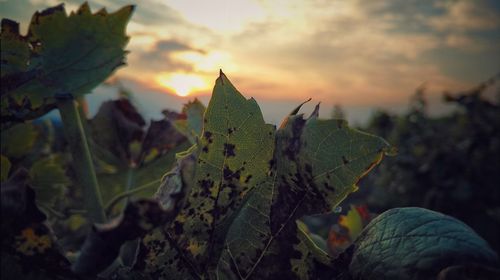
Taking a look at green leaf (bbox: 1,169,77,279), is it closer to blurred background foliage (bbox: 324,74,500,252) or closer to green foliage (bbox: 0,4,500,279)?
green foliage (bbox: 0,4,500,279)

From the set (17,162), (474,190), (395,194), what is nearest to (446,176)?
(474,190)

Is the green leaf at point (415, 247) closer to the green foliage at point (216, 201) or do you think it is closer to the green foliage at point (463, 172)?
the green foliage at point (216, 201)

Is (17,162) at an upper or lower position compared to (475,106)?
upper

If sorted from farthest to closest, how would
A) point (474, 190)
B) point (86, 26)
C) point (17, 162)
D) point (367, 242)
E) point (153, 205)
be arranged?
1. point (474, 190)
2. point (17, 162)
3. point (86, 26)
4. point (367, 242)
5. point (153, 205)

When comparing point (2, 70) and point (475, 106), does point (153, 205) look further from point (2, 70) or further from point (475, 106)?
point (475, 106)

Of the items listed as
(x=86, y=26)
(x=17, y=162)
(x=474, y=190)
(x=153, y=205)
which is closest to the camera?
(x=153, y=205)

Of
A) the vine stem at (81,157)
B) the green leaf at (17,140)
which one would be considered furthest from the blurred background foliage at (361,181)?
the vine stem at (81,157)
